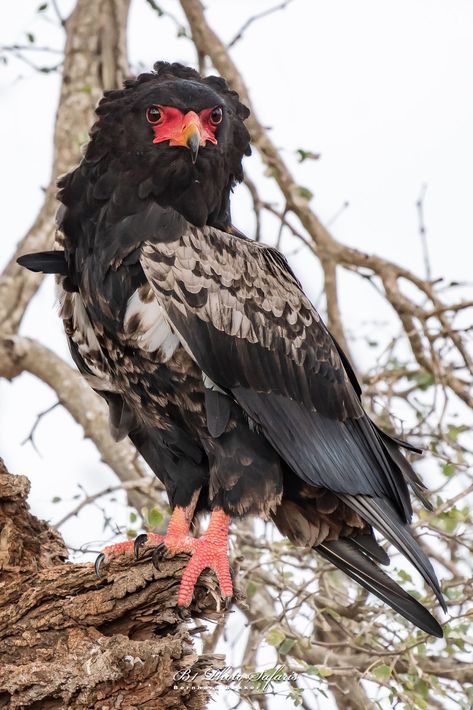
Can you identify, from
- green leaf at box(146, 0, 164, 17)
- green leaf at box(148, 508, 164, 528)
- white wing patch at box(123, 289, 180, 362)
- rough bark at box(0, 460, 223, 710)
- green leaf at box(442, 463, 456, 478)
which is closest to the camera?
rough bark at box(0, 460, 223, 710)

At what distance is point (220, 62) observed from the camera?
277 inches

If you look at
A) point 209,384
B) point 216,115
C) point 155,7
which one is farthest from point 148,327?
point 155,7

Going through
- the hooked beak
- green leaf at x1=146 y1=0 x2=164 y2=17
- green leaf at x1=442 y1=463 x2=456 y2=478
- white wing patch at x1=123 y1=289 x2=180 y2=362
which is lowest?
white wing patch at x1=123 y1=289 x2=180 y2=362

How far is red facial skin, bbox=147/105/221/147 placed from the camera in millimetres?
4551

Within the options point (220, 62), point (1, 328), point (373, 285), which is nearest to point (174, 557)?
point (373, 285)

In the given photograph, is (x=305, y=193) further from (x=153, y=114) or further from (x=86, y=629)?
(x=86, y=629)

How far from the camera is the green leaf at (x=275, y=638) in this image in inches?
194

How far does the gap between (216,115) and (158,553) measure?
2035 mm

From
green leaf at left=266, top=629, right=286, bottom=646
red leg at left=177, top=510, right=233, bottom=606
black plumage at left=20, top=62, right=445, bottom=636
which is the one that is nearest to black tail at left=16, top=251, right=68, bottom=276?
black plumage at left=20, top=62, right=445, bottom=636

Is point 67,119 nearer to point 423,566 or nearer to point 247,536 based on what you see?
point 247,536

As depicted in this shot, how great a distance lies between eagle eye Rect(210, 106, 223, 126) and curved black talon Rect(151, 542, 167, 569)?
1968mm

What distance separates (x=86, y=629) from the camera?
390 centimetres

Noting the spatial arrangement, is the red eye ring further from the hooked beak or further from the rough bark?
the rough bark


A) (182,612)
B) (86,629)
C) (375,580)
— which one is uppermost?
(375,580)
